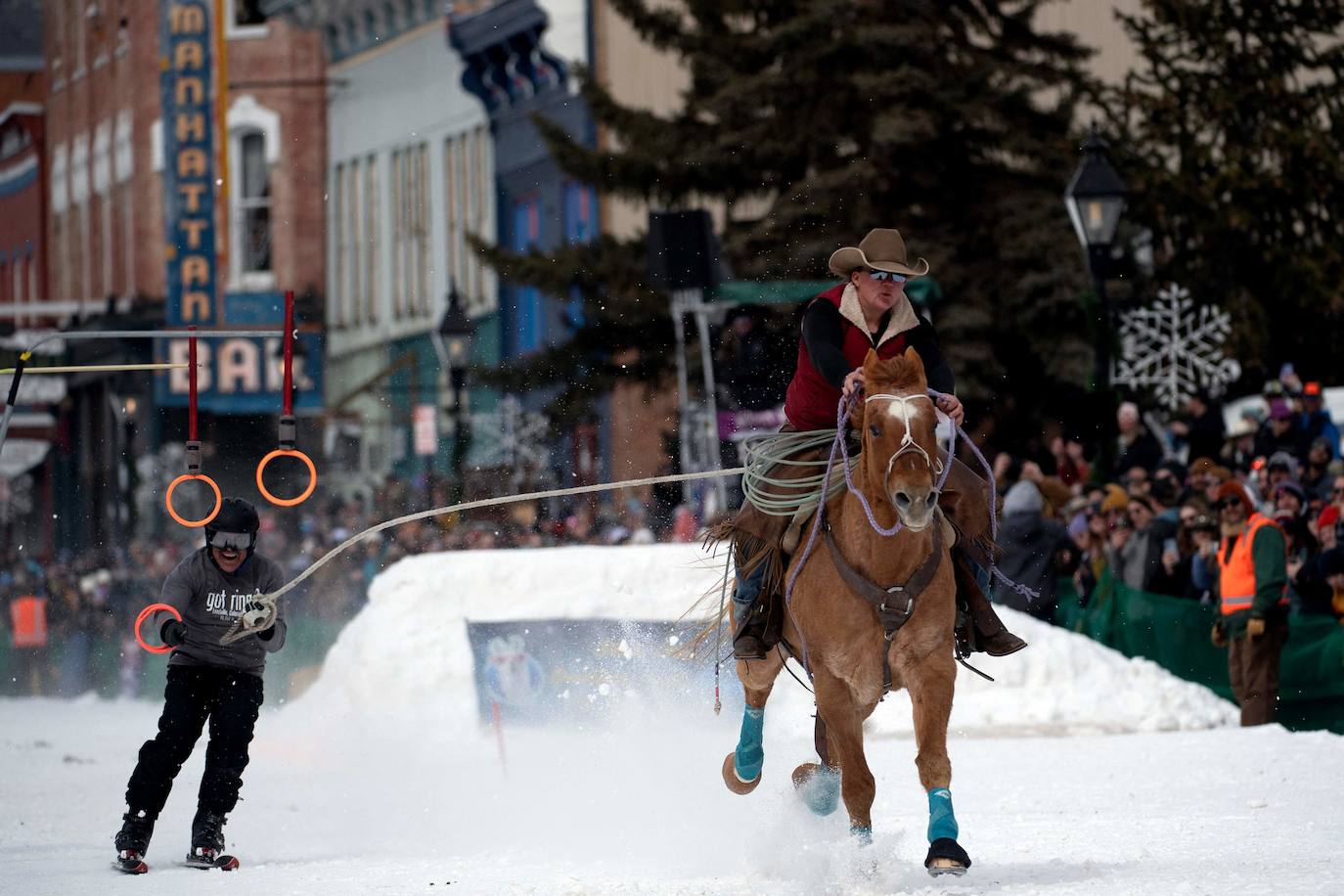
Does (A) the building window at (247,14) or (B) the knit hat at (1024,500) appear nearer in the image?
(B) the knit hat at (1024,500)

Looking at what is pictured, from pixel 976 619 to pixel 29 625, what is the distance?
20.6 m

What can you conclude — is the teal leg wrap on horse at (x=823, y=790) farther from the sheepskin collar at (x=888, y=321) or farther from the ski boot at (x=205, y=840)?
the ski boot at (x=205, y=840)

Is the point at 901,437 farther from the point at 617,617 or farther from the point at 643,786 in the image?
the point at 617,617

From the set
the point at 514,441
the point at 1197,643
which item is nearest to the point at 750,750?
the point at 1197,643

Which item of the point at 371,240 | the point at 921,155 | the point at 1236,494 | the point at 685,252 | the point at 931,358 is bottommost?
the point at 1236,494

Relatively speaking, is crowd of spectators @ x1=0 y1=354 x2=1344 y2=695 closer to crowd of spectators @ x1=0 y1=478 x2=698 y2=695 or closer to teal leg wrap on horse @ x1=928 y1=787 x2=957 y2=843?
crowd of spectators @ x1=0 y1=478 x2=698 y2=695

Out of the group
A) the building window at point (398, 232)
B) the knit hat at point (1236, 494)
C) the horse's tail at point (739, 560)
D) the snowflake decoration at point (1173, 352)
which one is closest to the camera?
the horse's tail at point (739, 560)

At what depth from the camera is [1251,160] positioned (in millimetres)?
24562

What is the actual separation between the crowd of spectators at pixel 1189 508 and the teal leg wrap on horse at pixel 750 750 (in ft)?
19.1

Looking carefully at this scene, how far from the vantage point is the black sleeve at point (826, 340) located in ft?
30.1

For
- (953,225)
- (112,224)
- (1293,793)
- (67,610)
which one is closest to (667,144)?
(953,225)

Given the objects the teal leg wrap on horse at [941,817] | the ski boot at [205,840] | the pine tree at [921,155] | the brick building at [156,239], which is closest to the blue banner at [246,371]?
the brick building at [156,239]

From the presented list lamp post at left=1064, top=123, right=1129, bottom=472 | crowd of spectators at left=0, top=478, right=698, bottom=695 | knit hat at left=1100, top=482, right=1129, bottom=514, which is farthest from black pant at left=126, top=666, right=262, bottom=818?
crowd of spectators at left=0, top=478, right=698, bottom=695

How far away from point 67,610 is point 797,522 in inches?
883
